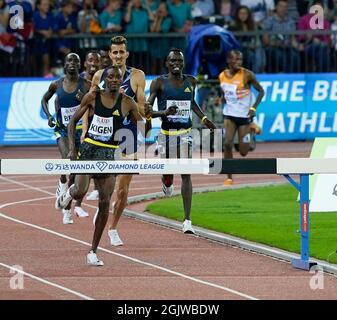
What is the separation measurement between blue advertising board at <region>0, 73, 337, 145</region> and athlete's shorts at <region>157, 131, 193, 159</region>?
10.6 meters

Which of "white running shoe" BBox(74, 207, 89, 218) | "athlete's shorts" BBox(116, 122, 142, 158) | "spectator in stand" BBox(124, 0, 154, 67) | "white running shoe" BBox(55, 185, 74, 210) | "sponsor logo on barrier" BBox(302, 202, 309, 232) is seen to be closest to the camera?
"sponsor logo on barrier" BBox(302, 202, 309, 232)

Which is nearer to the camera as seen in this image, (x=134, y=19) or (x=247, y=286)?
(x=247, y=286)

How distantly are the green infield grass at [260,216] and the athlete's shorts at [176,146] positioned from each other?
97 cm

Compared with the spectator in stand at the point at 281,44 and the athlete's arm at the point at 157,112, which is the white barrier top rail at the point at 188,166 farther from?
the spectator in stand at the point at 281,44

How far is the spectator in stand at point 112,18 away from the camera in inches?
1129

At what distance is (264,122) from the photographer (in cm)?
2897

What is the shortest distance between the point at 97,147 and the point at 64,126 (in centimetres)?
384

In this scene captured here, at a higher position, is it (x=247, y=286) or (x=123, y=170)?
(x=123, y=170)

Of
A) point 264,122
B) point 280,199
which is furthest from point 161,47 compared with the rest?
point 280,199

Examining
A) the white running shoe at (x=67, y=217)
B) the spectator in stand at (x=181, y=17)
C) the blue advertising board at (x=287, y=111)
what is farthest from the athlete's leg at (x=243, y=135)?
the spectator in stand at (x=181, y=17)

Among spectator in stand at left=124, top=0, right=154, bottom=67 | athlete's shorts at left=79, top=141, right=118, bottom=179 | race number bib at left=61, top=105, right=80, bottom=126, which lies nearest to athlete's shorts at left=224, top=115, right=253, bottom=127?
race number bib at left=61, top=105, right=80, bottom=126

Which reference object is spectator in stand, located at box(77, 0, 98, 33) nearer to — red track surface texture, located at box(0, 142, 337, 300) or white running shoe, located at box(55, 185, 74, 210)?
red track surface texture, located at box(0, 142, 337, 300)

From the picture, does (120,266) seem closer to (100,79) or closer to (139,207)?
(100,79)

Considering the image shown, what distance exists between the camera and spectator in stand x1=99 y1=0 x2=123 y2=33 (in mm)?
28672
